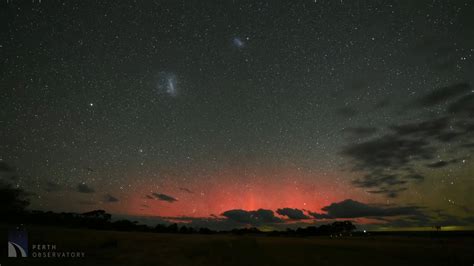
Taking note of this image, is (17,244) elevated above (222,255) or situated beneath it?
elevated above

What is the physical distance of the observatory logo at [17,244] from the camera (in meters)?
25.4

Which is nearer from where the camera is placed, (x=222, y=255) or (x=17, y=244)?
(x=17, y=244)

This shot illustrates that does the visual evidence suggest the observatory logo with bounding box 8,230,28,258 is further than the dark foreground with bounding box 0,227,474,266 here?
→ No

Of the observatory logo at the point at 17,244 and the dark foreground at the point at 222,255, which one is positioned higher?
the observatory logo at the point at 17,244

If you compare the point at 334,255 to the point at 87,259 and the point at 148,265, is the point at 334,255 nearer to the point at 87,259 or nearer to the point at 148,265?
the point at 148,265

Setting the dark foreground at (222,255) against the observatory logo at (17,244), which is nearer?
the observatory logo at (17,244)

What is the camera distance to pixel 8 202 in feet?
237

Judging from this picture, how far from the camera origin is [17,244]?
84.4 feet

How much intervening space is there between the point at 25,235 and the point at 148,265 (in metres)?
10.1

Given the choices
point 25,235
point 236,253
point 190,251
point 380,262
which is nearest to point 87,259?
point 25,235

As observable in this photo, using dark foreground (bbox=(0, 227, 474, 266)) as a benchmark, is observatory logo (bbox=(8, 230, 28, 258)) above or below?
above

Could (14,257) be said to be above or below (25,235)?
below

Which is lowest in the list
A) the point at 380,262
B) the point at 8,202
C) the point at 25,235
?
the point at 380,262

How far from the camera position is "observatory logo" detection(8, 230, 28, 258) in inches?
1000
